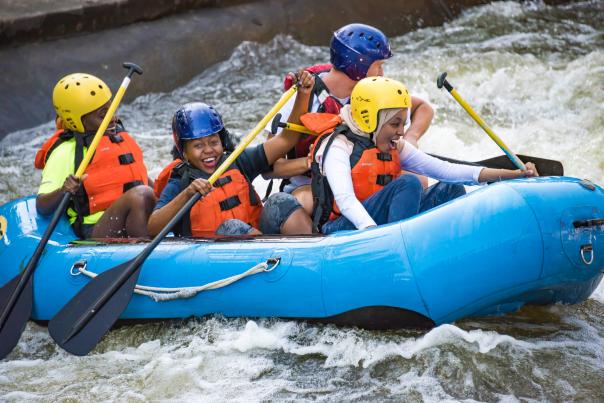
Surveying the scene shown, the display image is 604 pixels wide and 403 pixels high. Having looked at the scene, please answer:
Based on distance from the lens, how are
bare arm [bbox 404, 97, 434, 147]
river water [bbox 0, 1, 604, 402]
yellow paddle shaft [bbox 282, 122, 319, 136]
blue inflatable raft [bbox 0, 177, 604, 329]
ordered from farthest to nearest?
bare arm [bbox 404, 97, 434, 147]
yellow paddle shaft [bbox 282, 122, 319, 136]
river water [bbox 0, 1, 604, 402]
blue inflatable raft [bbox 0, 177, 604, 329]

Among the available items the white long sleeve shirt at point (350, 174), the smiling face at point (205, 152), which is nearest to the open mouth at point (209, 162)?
the smiling face at point (205, 152)

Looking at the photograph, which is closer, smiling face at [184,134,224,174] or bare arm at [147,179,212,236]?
bare arm at [147,179,212,236]

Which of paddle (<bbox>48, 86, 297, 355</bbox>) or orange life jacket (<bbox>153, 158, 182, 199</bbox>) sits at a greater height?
orange life jacket (<bbox>153, 158, 182, 199</bbox>)

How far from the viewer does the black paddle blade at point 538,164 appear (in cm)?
480

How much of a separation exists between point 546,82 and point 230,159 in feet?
14.6

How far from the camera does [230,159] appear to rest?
14.9ft

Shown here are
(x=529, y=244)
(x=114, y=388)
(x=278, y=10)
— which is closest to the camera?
(x=529, y=244)

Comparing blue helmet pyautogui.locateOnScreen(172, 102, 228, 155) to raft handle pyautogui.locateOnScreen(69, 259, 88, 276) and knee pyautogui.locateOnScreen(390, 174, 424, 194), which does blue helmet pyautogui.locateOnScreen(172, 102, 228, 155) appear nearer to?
raft handle pyautogui.locateOnScreen(69, 259, 88, 276)

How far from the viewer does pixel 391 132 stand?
451 centimetres

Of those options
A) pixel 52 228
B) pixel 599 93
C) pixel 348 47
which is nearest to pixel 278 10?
pixel 599 93

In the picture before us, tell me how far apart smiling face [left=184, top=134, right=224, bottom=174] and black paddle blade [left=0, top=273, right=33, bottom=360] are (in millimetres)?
943

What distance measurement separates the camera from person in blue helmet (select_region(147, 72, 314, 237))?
4.57m

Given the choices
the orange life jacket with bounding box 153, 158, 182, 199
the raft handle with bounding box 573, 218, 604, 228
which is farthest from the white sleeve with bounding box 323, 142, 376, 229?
the raft handle with bounding box 573, 218, 604, 228

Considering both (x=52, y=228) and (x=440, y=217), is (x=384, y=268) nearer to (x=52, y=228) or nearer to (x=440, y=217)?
(x=440, y=217)
